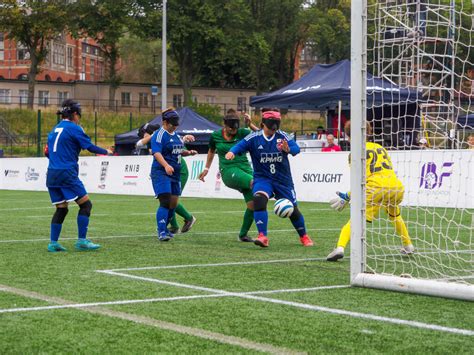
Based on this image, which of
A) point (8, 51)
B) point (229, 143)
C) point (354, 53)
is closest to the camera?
point (354, 53)

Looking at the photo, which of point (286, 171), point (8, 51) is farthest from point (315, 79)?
point (8, 51)

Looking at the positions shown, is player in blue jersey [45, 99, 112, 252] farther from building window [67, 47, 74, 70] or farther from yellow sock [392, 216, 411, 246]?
building window [67, 47, 74, 70]

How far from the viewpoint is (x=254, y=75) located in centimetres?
7494

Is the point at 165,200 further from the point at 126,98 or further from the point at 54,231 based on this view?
the point at 126,98

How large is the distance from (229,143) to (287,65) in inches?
2550

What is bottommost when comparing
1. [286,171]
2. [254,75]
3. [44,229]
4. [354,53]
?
[44,229]

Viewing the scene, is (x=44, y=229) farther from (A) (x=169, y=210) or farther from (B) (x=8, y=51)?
(B) (x=8, y=51)

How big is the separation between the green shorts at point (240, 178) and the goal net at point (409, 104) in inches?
96.4

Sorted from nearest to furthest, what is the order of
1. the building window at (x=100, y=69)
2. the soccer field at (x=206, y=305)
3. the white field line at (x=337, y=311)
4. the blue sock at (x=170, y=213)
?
the soccer field at (x=206, y=305), the white field line at (x=337, y=311), the blue sock at (x=170, y=213), the building window at (x=100, y=69)

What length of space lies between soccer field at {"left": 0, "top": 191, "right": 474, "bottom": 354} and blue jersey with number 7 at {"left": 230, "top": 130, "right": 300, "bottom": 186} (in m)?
0.96

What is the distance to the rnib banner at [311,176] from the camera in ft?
55.6

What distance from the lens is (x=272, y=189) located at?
→ 11609 mm

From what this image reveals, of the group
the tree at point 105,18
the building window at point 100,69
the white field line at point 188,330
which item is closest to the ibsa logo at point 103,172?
the white field line at point 188,330

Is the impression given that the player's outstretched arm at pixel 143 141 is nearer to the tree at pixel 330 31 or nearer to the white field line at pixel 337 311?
the white field line at pixel 337 311
